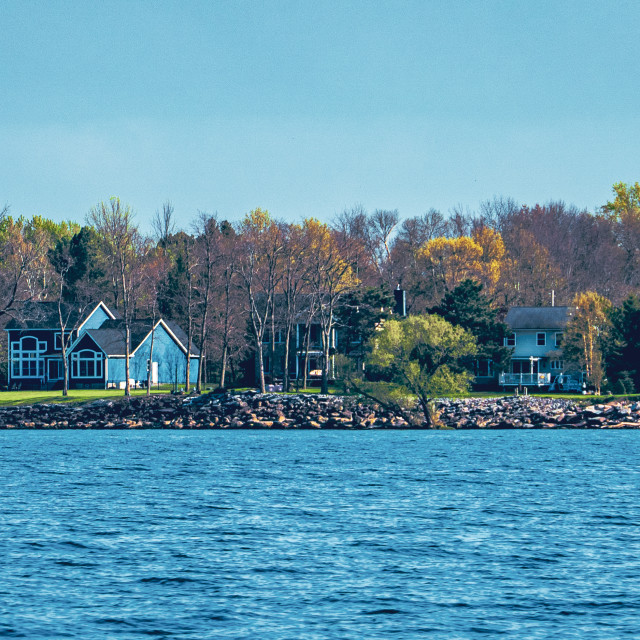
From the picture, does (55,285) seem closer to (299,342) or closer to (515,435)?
(299,342)

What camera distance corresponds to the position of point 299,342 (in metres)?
93.2

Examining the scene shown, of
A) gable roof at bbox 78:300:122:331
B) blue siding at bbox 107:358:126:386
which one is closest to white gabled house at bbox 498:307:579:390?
blue siding at bbox 107:358:126:386

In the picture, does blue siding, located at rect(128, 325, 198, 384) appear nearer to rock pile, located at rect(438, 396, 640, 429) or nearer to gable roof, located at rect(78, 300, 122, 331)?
gable roof, located at rect(78, 300, 122, 331)

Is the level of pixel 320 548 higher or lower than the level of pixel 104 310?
lower

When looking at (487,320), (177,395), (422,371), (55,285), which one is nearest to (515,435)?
(422,371)

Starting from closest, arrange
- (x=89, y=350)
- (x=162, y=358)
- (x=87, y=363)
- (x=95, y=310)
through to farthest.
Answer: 1. (x=89, y=350)
2. (x=87, y=363)
3. (x=162, y=358)
4. (x=95, y=310)

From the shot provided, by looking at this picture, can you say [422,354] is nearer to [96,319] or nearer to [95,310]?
[95,310]

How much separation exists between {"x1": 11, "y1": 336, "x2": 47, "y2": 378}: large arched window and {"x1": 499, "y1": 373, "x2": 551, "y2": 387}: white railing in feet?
135

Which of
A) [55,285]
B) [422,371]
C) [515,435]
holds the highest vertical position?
[55,285]

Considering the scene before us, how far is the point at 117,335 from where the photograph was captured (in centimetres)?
8962

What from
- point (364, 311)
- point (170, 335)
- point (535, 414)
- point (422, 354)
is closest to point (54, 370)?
point (170, 335)

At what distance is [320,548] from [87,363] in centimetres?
6782

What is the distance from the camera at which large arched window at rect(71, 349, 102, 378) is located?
88.1 metres

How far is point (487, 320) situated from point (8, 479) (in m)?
49.2
